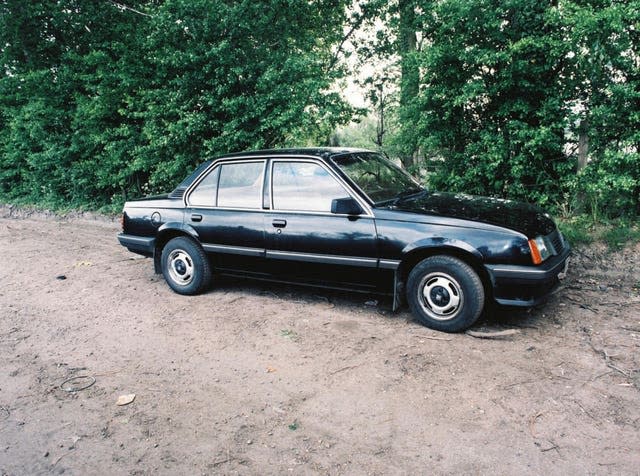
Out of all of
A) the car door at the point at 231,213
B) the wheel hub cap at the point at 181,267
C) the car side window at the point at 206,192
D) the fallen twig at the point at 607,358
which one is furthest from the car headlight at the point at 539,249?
the wheel hub cap at the point at 181,267

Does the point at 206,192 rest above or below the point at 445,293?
above

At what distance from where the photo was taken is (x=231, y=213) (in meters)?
5.23

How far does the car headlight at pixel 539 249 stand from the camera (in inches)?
153

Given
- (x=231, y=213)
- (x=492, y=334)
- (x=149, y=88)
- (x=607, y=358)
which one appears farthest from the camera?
(x=149, y=88)

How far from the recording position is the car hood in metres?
4.10

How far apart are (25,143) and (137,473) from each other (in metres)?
13.0

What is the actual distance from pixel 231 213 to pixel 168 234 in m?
1.03

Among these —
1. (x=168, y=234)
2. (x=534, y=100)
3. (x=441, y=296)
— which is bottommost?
(x=441, y=296)

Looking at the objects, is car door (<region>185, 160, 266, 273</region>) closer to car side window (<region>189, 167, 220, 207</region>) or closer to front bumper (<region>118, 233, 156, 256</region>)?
car side window (<region>189, 167, 220, 207</region>)

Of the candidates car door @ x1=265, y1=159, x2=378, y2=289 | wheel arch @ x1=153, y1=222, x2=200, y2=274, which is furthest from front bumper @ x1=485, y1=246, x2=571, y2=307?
wheel arch @ x1=153, y1=222, x2=200, y2=274

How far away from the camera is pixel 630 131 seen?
593 cm

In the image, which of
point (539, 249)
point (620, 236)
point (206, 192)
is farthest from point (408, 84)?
point (539, 249)

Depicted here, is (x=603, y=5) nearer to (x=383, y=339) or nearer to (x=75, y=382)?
(x=383, y=339)

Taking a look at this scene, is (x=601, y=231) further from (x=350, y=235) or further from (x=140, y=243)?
(x=140, y=243)
